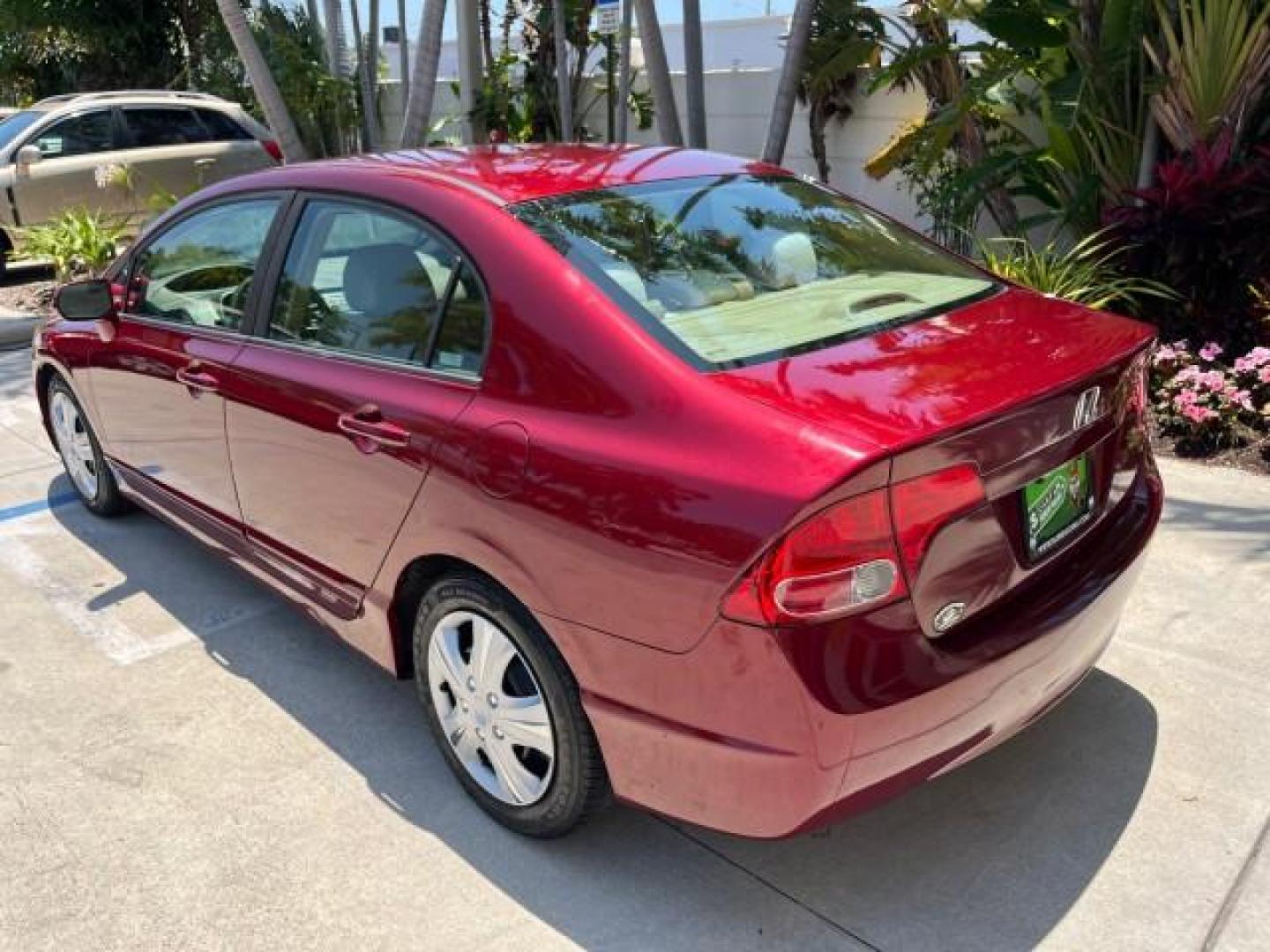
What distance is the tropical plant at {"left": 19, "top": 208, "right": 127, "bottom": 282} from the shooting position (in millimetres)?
9648

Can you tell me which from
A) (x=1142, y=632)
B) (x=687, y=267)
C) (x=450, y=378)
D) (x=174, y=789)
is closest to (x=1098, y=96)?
(x=1142, y=632)

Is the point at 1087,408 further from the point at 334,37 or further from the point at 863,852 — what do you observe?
the point at 334,37

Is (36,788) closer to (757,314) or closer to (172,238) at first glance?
(172,238)

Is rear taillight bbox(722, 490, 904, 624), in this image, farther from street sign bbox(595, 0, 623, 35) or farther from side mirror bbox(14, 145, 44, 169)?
side mirror bbox(14, 145, 44, 169)

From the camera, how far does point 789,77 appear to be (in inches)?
292

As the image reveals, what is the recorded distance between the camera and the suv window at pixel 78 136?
36.4 ft

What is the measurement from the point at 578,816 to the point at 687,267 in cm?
137

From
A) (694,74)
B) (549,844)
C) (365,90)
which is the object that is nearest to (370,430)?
(549,844)

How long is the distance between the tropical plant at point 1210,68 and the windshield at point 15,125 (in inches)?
399

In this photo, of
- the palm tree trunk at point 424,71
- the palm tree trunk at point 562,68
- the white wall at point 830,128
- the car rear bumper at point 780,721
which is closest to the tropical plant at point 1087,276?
the white wall at point 830,128

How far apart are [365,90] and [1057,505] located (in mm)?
12164

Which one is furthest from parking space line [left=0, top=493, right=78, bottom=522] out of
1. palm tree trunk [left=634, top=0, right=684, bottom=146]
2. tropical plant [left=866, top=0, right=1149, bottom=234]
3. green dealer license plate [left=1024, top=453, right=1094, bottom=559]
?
tropical plant [left=866, top=0, right=1149, bottom=234]

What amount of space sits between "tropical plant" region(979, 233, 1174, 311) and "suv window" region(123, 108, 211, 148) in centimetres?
904

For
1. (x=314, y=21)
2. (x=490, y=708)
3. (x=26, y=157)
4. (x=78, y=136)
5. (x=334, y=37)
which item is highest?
(x=314, y=21)
